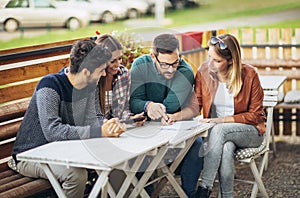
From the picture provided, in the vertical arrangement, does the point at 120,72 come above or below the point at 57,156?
above

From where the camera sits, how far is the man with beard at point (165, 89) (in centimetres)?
511

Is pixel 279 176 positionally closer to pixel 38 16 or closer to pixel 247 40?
pixel 247 40

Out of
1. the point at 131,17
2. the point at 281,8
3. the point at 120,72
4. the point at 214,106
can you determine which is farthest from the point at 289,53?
the point at 281,8

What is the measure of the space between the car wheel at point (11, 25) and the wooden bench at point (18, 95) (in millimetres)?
10098

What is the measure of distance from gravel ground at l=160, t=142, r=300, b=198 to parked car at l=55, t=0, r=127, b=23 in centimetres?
1075

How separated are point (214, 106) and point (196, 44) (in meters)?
2.86

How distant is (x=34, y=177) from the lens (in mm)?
4617

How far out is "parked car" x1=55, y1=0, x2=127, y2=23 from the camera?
17.4 metres

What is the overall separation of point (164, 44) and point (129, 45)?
1316 mm

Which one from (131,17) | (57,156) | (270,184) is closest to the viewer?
(57,156)

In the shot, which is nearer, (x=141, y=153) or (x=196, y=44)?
(x=141, y=153)

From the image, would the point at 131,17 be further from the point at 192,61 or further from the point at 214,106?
the point at 214,106

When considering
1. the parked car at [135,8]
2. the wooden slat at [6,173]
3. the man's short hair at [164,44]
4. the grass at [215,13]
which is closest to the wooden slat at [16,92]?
the wooden slat at [6,173]

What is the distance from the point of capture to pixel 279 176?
656cm
